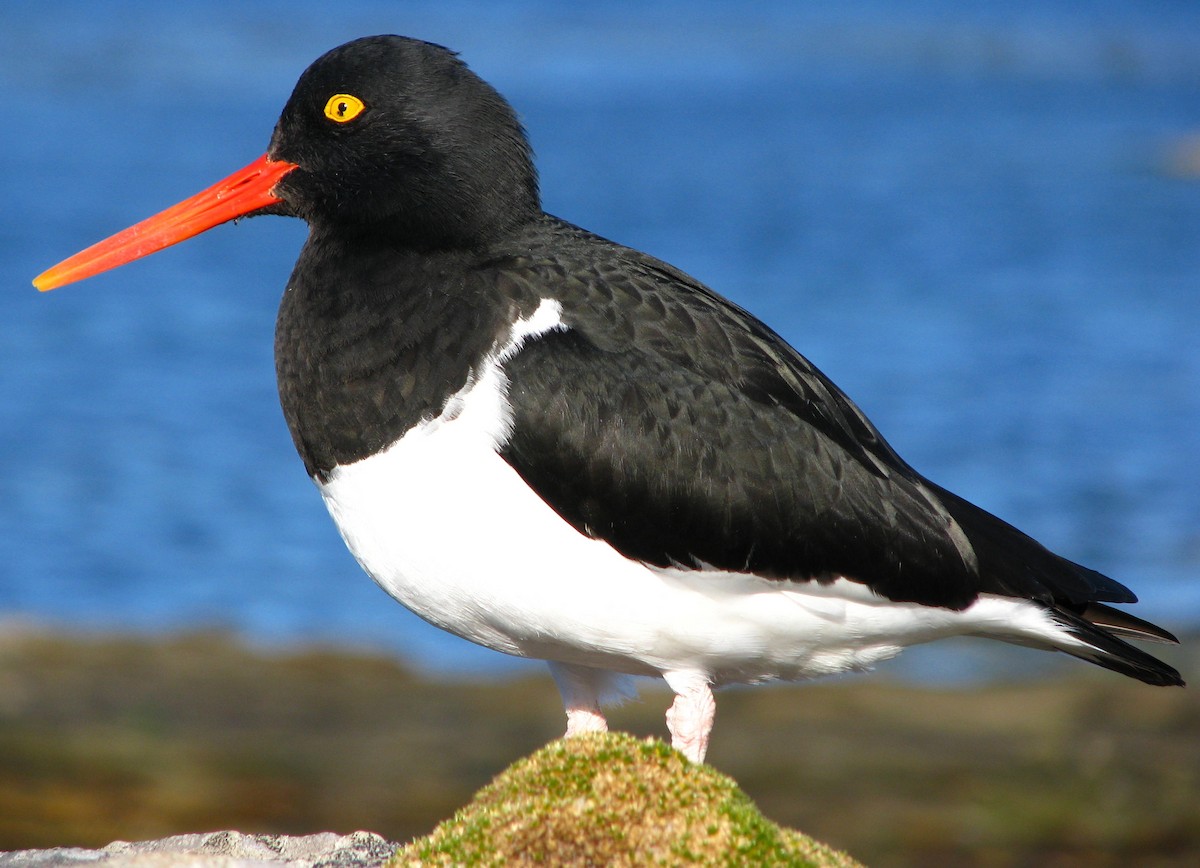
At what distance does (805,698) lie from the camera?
10281mm

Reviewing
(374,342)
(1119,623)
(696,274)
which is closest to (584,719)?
(374,342)

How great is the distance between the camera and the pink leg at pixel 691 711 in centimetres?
529

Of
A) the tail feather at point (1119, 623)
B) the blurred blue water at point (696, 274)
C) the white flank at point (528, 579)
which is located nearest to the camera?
the white flank at point (528, 579)

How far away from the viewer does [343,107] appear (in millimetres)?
5609

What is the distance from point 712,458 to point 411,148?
5.37 feet

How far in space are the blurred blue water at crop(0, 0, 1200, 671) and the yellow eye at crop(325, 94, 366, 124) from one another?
659 centimetres

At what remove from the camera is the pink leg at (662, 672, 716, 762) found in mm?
5285

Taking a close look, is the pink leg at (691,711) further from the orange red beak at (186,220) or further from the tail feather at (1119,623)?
the orange red beak at (186,220)

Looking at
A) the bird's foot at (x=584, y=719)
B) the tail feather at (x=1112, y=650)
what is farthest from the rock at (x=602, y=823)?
the tail feather at (x=1112, y=650)

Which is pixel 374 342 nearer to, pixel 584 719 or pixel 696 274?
pixel 584 719

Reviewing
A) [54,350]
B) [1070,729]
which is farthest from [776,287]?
[1070,729]

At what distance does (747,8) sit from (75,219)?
51171mm

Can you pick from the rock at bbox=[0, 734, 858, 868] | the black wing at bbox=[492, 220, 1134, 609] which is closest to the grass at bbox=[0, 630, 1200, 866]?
the black wing at bbox=[492, 220, 1134, 609]

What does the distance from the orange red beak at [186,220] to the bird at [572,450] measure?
0.02 meters
